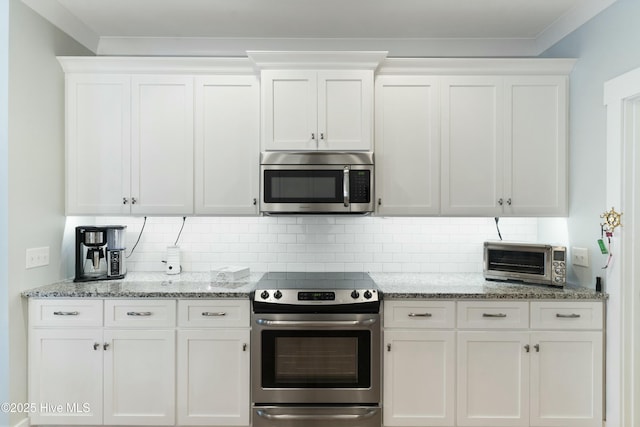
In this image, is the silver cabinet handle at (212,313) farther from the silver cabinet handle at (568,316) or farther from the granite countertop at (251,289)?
the silver cabinet handle at (568,316)

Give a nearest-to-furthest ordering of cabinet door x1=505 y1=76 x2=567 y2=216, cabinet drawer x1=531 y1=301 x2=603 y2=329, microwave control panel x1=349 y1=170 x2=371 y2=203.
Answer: cabinet drawer x1=531 y1=301 x2=603 y2=329, microwave control panel x1=349 y1=170 x2=371 y2=203, cabinet door x1=505 y1=76 x2=567 y2=216

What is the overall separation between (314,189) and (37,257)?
5.94 ft

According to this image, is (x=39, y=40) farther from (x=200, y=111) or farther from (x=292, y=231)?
(x=292, y=231)

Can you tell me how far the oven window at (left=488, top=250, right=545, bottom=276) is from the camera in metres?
2.68

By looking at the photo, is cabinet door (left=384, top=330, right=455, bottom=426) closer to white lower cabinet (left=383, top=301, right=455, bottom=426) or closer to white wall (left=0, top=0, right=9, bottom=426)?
white lower cabinet (left=383, top=301, right=455, bottom=426)

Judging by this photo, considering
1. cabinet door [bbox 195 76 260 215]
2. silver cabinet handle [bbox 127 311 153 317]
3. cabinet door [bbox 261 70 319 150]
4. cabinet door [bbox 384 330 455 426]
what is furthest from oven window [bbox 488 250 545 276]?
silver cabinet handle [bbox 127 311 153 317]

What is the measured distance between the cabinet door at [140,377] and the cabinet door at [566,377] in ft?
7.38

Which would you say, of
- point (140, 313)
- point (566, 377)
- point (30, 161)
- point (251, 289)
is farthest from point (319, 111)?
point (566, 377)

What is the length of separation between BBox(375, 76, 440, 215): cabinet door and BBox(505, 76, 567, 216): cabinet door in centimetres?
53

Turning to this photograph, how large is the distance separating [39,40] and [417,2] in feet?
7.99

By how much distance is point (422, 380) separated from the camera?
2.48m

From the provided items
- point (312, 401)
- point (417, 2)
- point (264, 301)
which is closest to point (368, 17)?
point (417, 2)

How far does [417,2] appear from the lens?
8.50 ft

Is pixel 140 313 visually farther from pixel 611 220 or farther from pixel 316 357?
pixel 611 220
